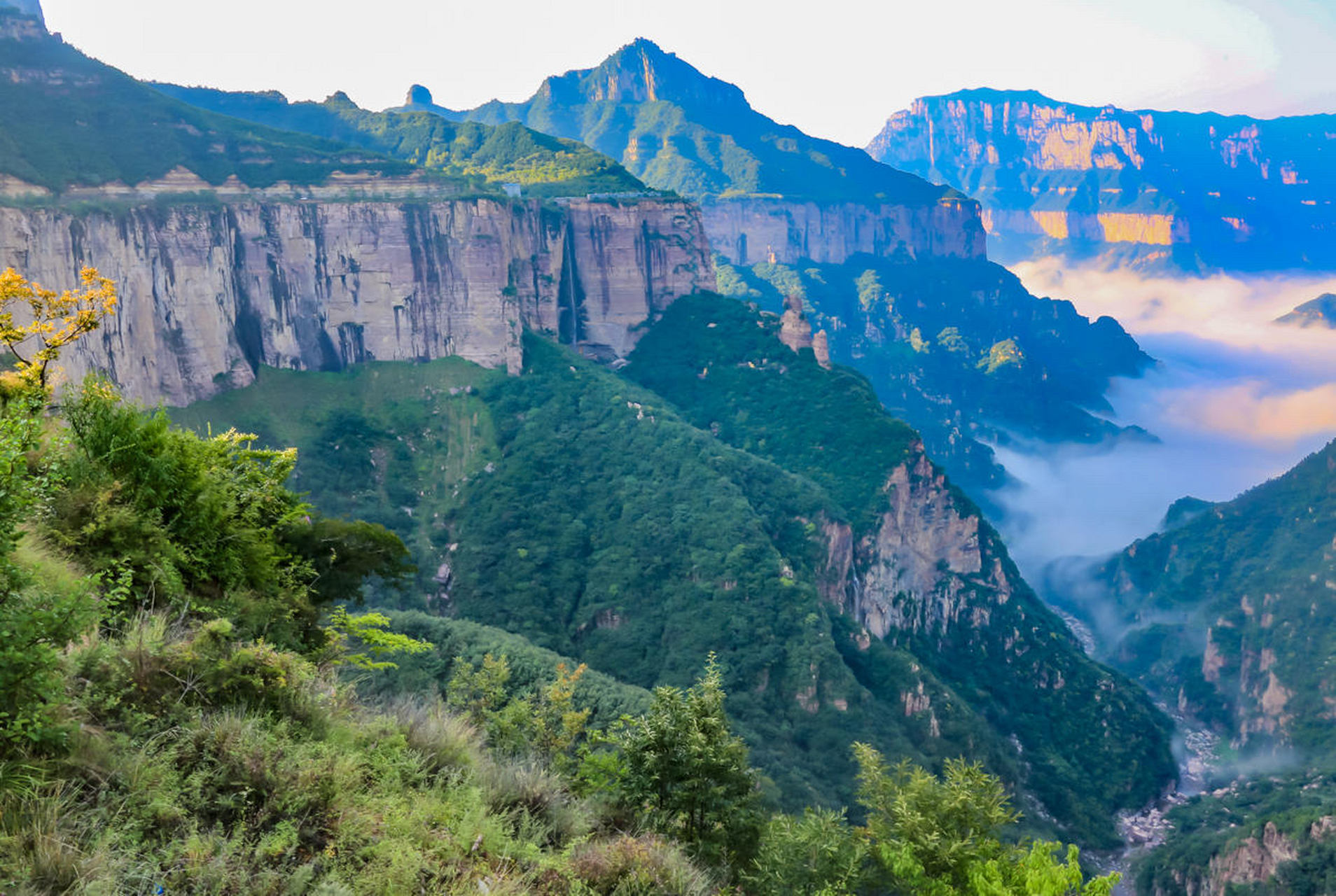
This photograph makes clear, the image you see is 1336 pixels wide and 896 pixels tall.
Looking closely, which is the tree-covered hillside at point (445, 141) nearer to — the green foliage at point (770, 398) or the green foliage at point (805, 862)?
the green foliage at point (770, 398)

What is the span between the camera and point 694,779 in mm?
15250

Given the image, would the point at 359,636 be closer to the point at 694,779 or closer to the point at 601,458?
the point at 694,779

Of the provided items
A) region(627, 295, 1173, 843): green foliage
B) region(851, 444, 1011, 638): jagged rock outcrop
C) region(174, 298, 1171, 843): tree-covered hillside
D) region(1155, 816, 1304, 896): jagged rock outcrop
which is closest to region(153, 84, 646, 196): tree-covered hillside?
region(627, 295, 1173, 843): green foliage

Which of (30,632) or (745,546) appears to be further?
(745,546)

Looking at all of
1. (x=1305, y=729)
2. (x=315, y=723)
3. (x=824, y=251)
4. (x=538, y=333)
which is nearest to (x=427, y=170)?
(x=538, y=333)

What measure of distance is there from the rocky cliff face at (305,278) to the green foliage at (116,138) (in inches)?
179

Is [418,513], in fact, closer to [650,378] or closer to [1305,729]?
[650,378]

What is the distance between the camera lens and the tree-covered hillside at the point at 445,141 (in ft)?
328

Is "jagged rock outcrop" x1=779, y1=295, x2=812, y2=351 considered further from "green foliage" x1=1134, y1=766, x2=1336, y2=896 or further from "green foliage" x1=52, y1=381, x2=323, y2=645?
"green foliage" x1=52, y1=381, x2=323, y2=645

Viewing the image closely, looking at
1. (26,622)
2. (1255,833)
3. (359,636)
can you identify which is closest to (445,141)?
(359,636)

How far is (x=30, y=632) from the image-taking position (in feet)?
22.5

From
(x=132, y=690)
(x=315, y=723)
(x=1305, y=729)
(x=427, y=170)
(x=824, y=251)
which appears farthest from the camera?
(x=824, y=251)

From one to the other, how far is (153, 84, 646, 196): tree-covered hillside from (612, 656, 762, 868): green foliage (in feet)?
288

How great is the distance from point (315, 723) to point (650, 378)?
270 feet
